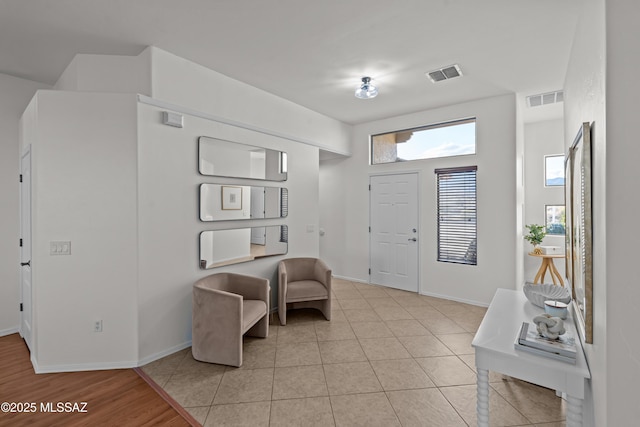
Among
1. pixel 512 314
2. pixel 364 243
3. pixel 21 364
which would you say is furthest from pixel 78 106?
pixel 364 243

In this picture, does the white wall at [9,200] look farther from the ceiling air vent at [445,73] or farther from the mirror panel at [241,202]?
the ceiling air vent at [445,73]

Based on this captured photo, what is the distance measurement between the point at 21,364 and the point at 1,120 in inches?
104

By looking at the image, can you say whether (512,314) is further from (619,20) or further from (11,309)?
(11,309)

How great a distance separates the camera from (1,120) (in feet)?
11.1

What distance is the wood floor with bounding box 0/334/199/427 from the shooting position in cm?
205

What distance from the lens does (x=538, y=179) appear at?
536 cm

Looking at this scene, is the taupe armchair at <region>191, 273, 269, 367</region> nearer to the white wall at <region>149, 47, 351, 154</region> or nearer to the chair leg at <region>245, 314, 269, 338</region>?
the chair leg at <region>245, 314, 269, 338</region>

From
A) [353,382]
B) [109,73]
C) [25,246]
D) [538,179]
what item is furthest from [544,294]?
[25,246]

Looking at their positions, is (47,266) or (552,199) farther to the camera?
(552,199)

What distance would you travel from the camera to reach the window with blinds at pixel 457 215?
4.47 metres

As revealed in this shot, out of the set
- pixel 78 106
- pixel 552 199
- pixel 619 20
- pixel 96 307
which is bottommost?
pixel 96 307

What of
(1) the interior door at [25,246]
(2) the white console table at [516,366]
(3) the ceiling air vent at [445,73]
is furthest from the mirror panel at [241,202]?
(2) the white console table at [516,366]

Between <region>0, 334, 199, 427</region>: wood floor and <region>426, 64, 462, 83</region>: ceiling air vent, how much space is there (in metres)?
3.97

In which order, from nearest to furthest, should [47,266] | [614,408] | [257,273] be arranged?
[614,408], [47,266], [257,273]
